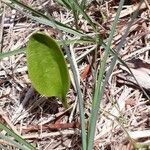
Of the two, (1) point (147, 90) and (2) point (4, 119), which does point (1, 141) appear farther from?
(1) point (147, 90)

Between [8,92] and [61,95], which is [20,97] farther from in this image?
[61,95]

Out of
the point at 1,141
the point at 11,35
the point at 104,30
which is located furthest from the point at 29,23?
the point at 1,141

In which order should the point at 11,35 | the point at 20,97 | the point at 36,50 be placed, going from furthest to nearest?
the point at 11,35
the point at 20,97
the point at 36,50

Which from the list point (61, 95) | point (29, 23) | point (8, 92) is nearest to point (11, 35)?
point (29, 23)

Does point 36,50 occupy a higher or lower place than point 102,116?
higher

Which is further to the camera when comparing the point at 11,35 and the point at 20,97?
the point at 11,35

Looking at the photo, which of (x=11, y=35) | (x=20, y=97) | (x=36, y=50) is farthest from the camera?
(x=11, y=35)

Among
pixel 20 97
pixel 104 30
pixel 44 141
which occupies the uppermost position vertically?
pixel 104 30
